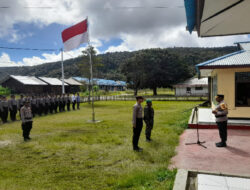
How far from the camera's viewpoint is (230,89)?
10.8 metres

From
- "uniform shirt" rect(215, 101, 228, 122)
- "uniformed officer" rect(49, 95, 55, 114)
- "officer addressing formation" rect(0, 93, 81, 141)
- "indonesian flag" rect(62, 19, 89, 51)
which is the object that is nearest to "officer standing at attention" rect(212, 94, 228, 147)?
"uniform shirt" rect(215, 101, 228, 122)

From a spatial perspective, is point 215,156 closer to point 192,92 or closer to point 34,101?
point 34,101

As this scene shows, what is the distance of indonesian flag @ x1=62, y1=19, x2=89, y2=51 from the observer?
11.4 m

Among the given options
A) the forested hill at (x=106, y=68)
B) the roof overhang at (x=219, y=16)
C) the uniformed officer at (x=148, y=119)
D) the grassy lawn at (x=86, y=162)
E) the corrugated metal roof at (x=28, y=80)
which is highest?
the forested hill at (x=106, y=68)

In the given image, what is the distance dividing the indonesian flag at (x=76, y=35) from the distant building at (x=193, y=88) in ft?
113

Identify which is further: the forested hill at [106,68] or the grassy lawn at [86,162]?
the forested hill at [106,68]

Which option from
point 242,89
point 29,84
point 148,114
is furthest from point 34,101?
point 29,84

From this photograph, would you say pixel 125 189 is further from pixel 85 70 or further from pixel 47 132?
pixel 85 70

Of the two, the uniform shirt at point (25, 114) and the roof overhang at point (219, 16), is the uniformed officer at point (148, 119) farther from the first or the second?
the roof overhang at point (219, 16)

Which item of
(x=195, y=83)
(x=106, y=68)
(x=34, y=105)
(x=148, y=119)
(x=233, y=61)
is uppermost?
(x=106, y=68)

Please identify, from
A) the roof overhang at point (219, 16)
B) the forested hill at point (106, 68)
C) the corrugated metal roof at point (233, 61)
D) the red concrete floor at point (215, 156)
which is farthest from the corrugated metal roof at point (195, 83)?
the roof overhang at point (219, 16)

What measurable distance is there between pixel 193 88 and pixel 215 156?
40.2 meters

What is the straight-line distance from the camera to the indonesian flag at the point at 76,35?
1143cm

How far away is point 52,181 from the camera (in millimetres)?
4398
